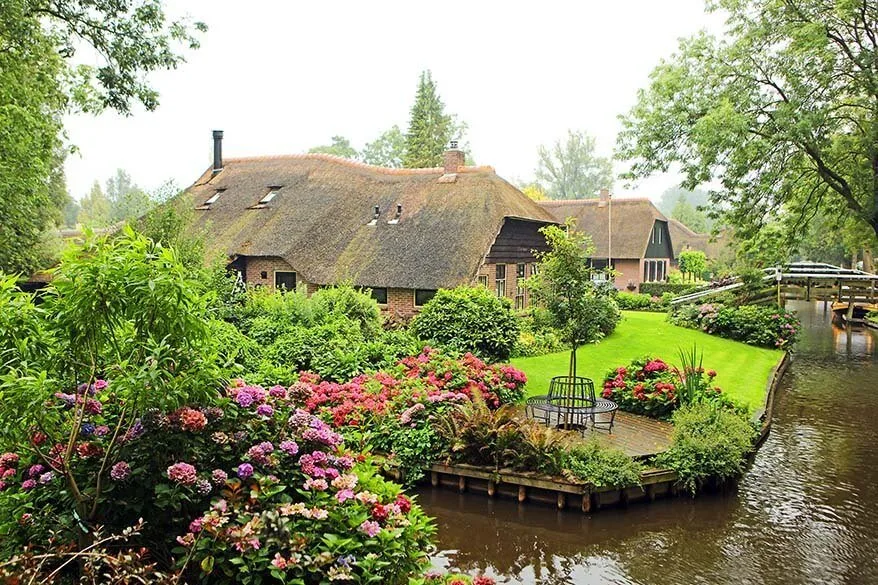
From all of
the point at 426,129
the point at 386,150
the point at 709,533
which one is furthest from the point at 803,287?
the point at 386,150

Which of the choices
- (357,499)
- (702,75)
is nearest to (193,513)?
(357,499)

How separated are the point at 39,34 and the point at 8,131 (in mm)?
2634

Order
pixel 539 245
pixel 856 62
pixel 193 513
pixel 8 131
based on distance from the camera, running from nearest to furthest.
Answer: pixel 193 513
pixel 8 131
pixel 856 62
pixel 539 245

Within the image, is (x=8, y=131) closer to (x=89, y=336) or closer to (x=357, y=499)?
(x=89, y=336)

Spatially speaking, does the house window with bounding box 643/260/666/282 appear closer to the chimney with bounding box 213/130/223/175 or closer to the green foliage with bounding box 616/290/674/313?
the green foliage with bounding box 616/290/674/313

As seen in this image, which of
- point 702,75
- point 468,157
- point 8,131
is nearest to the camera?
point 8,131

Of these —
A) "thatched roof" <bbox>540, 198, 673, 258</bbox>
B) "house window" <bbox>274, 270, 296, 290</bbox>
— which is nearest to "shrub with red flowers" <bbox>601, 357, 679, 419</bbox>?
"house window" <bbox>274, 270, 296, 290</bbox>

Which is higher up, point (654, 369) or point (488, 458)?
point (654, 369)

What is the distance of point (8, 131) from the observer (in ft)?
53.2

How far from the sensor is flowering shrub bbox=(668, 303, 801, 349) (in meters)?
24.3

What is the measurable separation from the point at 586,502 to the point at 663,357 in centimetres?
1195

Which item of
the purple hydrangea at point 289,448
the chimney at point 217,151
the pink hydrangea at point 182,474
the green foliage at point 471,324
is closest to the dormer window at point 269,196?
the chimney at point 217,151

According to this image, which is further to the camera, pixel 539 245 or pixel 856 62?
pixel 539 245

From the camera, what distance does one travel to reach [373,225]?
89.1ft
